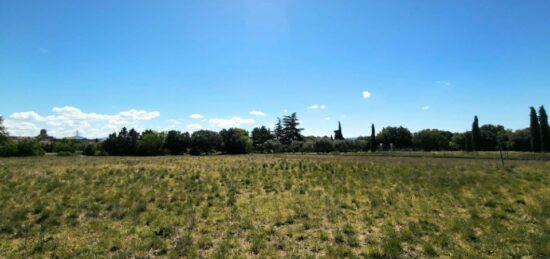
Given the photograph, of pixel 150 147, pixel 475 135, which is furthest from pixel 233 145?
pixel 475 135

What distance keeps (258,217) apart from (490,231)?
6643mm

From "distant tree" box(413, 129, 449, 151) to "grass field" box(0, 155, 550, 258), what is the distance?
9249cm

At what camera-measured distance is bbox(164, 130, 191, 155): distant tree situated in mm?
82562

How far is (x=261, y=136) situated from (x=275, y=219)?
97.7 m

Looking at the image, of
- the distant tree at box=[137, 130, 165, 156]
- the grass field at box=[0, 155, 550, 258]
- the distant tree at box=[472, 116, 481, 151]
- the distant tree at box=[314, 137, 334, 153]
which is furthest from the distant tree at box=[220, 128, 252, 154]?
the grass field at box=[0, 155, 550, 258]

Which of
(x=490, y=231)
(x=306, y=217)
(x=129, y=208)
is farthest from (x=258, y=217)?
(x=490, y=231)

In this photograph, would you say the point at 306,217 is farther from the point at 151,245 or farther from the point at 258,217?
the point at 151,245

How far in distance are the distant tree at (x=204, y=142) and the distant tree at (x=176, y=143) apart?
211cm

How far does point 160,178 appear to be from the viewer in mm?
17781

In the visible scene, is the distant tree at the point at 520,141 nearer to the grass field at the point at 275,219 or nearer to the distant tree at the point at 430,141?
the distant tree at the point at 430,141

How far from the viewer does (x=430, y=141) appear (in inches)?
3947

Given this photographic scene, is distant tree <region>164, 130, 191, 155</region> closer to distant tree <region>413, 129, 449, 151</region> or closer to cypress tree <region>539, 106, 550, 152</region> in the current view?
distant tree <region>413, 129, 449, 151</region>

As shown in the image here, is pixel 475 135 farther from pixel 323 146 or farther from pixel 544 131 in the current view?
pixel 323 146

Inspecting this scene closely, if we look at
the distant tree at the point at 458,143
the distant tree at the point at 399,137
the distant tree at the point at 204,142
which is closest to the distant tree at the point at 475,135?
the distant tree at the point at 458,143
